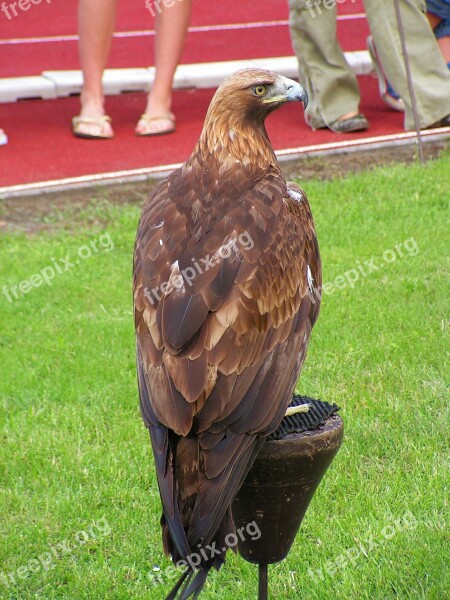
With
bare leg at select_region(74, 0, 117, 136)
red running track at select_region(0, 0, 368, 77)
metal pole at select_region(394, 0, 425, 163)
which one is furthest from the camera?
red running track at select_region(0, 0, 368, 77)

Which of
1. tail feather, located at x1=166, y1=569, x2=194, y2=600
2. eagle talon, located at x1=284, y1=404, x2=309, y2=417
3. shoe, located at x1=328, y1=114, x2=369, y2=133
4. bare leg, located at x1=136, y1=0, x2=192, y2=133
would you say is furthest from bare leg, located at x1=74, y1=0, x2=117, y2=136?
tail feather, located at x1=166, y1=569, x2=194, y2=600

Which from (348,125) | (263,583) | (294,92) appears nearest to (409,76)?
(348,125)

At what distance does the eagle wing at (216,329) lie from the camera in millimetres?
2662

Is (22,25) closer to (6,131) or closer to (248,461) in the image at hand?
(6,131)

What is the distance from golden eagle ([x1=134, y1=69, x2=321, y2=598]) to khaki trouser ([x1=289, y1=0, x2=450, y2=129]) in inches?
184

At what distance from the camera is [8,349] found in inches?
204

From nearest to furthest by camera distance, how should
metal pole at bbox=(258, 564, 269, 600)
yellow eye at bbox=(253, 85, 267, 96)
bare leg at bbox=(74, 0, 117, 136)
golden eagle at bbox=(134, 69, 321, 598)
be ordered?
golden eagle at bbox=(134, 69, 321, 598)
metal pole at bbox=(258, 564, 269, 600)
yellow eye at bbox=(253, 85, 267, 96)
bare leg at bbox=(74, 0, 117, 136)

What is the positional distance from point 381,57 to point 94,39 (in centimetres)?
223

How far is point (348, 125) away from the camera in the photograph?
8117 mm

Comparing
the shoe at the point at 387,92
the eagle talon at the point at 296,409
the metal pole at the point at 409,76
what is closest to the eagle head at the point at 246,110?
the eagle talon at the point at 296,409

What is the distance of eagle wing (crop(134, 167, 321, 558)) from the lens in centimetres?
266

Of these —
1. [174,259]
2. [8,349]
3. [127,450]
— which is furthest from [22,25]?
[174,259]

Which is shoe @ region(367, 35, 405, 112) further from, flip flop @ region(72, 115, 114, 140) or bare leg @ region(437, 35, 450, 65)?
flip flop @ region(72, 115, 114, 140)

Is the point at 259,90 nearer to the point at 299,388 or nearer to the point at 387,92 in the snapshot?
the point at 299,388
